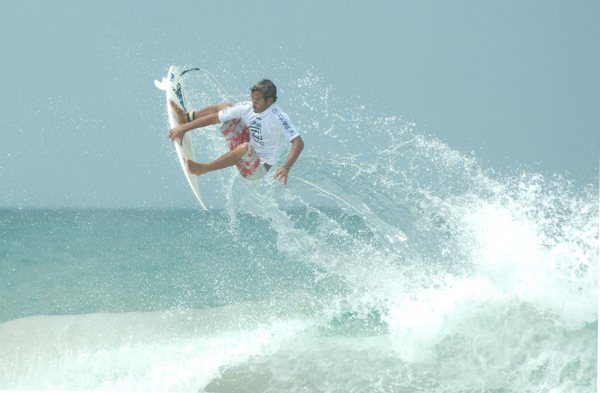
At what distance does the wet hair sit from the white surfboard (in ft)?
2.28

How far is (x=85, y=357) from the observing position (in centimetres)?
581

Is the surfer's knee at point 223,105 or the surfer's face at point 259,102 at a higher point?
the surfer's face at point 259,102

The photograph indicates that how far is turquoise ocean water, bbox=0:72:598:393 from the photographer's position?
4.98 meters

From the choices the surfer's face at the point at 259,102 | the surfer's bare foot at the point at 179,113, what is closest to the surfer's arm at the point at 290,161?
the surfer's face at the point at 259,102

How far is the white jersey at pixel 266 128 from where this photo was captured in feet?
17.3

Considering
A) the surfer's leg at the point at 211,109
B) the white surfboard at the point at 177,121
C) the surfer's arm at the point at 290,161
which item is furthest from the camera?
the surfer's leg at the point at 211,109

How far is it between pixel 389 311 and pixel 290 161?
1.45 meters

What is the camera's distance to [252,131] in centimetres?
540

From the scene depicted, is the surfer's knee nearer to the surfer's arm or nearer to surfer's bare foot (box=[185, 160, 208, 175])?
surfer's bare foot (box=[185, 160, 208, 175])

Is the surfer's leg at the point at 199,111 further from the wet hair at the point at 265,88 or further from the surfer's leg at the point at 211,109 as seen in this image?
the wet hair at the point at 265,88

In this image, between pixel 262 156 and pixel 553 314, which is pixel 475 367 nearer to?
pixel 553 314

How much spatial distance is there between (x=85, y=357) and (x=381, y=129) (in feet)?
9.43

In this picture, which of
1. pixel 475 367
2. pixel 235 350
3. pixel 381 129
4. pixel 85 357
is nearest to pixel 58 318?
pixel 85 357

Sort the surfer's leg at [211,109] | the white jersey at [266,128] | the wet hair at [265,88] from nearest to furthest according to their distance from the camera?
the wet hair at [265,88] < the white jersey at [266,128] < the surfer's leg at [211,109]
